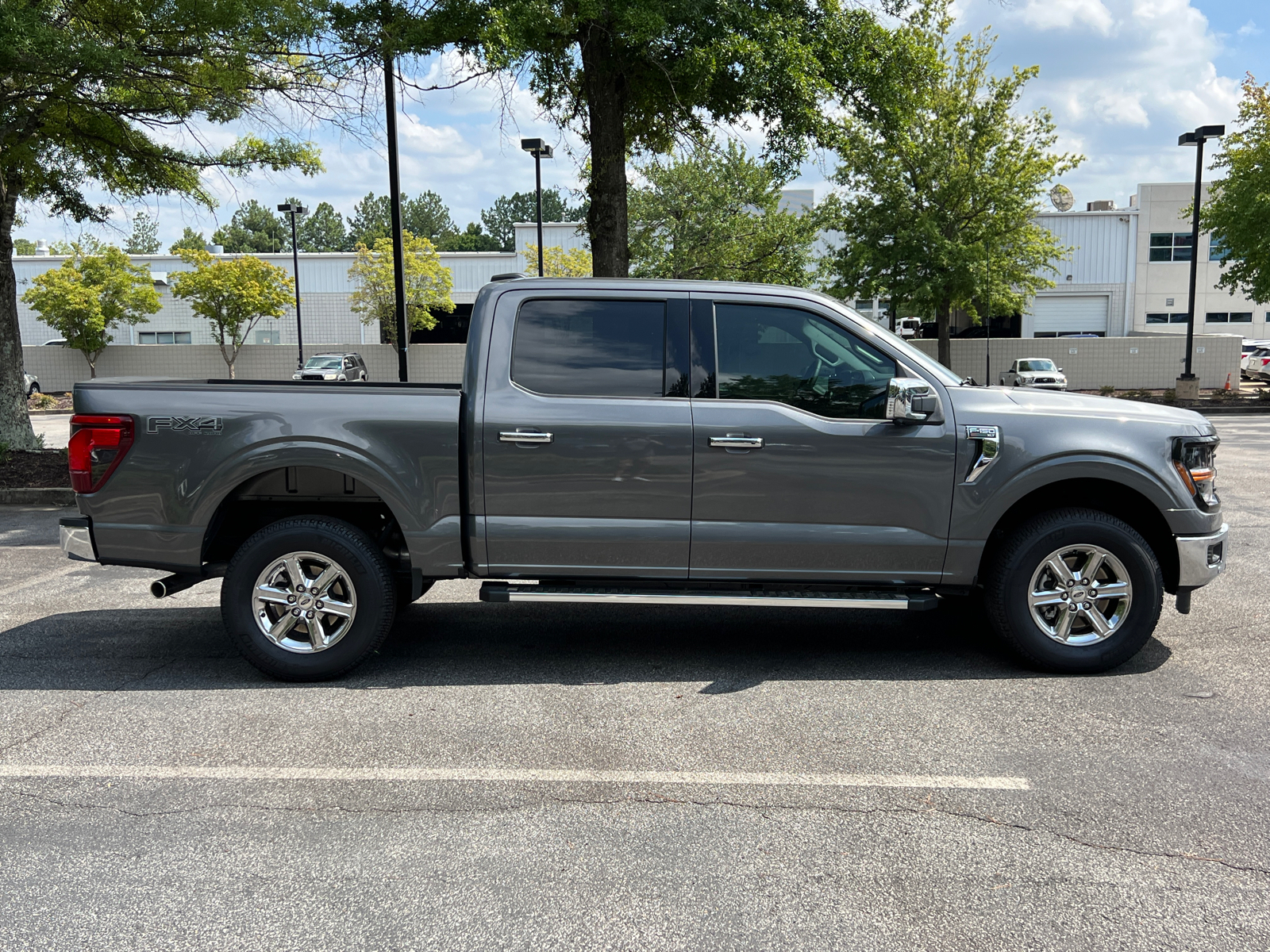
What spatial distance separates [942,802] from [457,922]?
6.27 ft

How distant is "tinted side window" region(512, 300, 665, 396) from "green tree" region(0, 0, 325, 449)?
310 inches

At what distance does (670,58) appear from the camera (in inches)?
502

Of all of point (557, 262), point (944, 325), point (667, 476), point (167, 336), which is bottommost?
point (667, 476)

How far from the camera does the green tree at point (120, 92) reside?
34.9 feet

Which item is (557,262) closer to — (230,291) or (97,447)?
(230,291)

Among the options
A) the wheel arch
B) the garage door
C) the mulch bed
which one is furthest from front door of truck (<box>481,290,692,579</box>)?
the garage door

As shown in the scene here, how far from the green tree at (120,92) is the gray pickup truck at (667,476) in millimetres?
7463

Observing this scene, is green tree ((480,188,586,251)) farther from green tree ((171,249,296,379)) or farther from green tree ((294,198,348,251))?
green tree ((171,249,296,379))

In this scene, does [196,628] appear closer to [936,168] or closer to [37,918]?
[37,918]

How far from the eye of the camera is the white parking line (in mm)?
3965

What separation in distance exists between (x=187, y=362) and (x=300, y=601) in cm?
3933

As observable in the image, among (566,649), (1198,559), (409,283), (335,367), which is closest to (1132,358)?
(409,283)

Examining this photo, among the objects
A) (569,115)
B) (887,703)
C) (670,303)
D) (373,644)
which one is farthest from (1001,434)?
(569,115)

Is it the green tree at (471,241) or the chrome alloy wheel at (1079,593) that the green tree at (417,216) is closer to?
the green tree at (471,241)
